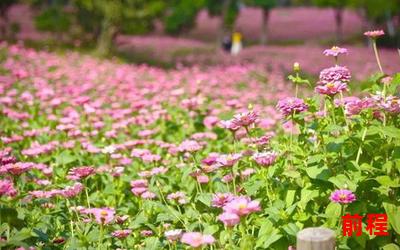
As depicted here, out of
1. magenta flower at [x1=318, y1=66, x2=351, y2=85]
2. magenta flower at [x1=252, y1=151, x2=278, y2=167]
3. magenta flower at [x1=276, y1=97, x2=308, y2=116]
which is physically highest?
magenta flower at [x1=318, y1=66, x2=351, y2=85]

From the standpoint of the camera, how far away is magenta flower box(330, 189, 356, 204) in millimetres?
2518

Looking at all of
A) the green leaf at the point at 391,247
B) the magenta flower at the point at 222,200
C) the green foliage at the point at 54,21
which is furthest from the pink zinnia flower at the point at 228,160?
the green foliage at the point at 54,21

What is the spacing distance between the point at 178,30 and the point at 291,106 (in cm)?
2830

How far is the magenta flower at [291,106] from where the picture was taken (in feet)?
9.35

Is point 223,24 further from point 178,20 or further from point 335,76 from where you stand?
point 335,76

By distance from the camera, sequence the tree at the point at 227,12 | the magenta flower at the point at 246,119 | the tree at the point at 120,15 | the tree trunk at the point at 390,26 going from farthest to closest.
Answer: the tree at the point at 227,12
the tree trunk at the point at 390,26
the tree at the point at 120,15
the magenta flower at the point at 246,119

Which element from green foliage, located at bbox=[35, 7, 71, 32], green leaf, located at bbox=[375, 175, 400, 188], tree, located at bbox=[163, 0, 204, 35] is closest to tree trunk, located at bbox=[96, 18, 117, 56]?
green foliage, located at bbox=[35, 7, 71, 32]

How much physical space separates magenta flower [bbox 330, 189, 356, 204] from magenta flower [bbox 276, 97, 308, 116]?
51 cm

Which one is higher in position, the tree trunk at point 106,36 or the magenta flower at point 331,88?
the magenta flower at point 331,88

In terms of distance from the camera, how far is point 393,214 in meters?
2.65

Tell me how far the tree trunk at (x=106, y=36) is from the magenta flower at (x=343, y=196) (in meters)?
15.0

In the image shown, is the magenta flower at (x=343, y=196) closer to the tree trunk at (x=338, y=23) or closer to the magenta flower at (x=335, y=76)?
the magenta flower at (x=335, y=76)

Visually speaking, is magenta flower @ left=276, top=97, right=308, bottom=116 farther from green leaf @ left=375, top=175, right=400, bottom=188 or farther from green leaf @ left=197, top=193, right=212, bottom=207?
green leaf @ left=197, top=193, right=212, bottom=207

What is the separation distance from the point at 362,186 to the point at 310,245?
70 centimetres
